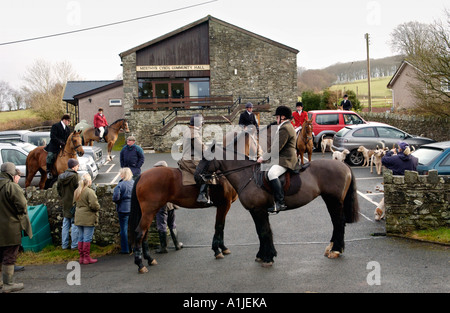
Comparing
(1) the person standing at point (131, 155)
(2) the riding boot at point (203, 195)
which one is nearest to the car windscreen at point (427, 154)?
(2) the riding boot at point (203, 195)

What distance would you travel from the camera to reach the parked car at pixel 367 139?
18.8 metres

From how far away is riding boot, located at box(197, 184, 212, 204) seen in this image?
326 inches

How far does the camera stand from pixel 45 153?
14086 mm

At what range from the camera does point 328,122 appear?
23141 millimetres

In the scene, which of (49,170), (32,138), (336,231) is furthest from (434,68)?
(32,138)

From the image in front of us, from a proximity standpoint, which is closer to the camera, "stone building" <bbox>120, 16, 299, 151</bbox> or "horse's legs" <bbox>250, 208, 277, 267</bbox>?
"horse's legs" <bbox>250, 208, 277, 267</bbox>

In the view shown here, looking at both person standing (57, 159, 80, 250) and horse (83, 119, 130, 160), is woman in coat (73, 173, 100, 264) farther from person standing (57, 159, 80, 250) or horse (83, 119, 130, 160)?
horse (83, 119, 130, 160)

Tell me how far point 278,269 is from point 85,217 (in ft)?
13.3

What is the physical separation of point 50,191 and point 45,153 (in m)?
4.36

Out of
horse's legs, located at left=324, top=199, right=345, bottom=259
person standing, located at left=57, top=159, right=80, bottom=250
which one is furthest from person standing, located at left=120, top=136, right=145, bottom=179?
horse's legs, located at left=324, top=199, right=345, bottom=259

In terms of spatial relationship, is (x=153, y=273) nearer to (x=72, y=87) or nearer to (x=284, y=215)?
(x=284, y=215)

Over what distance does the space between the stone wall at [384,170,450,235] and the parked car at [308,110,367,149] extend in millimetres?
13384

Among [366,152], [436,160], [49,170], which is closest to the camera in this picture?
[436,160]

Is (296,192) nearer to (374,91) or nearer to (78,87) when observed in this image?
(78,87)
